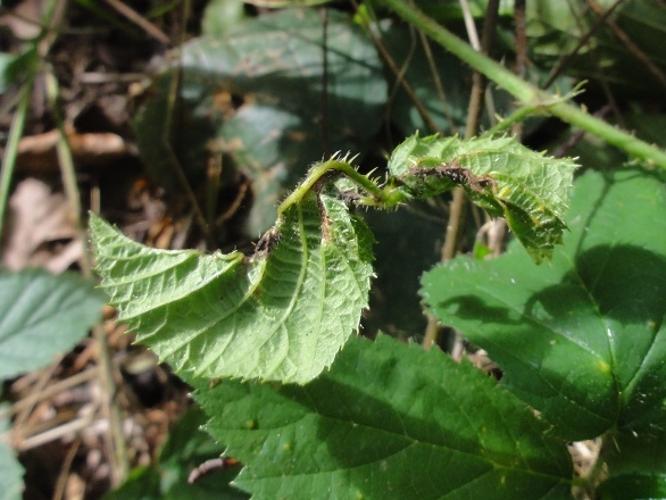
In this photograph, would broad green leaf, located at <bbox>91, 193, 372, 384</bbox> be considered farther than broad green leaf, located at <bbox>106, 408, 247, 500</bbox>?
No

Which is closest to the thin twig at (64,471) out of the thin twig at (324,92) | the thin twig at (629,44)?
the thin twig at (324,92)

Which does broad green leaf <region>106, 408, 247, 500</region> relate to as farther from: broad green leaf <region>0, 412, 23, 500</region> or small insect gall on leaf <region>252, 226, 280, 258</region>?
small insect gall on leaf <region>252, 226, 280, 258</region>

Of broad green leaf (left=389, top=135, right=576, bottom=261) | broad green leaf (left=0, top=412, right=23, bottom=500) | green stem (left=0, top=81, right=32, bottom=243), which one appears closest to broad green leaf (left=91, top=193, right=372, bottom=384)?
broad green leaf (left=389, top=135, right=576, bottom=261)

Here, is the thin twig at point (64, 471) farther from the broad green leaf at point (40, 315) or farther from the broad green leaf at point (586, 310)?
the broad green leaf at point (586, 310)

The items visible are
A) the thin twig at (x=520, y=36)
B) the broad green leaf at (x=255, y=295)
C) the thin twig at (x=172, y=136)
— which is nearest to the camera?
the broad green leaf at (x=255, y=295)

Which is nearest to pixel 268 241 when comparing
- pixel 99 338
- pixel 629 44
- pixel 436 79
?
pixel 436 79

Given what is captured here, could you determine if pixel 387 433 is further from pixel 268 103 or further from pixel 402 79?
pixel 268 103

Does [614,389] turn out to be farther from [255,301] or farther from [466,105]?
[466,105]
